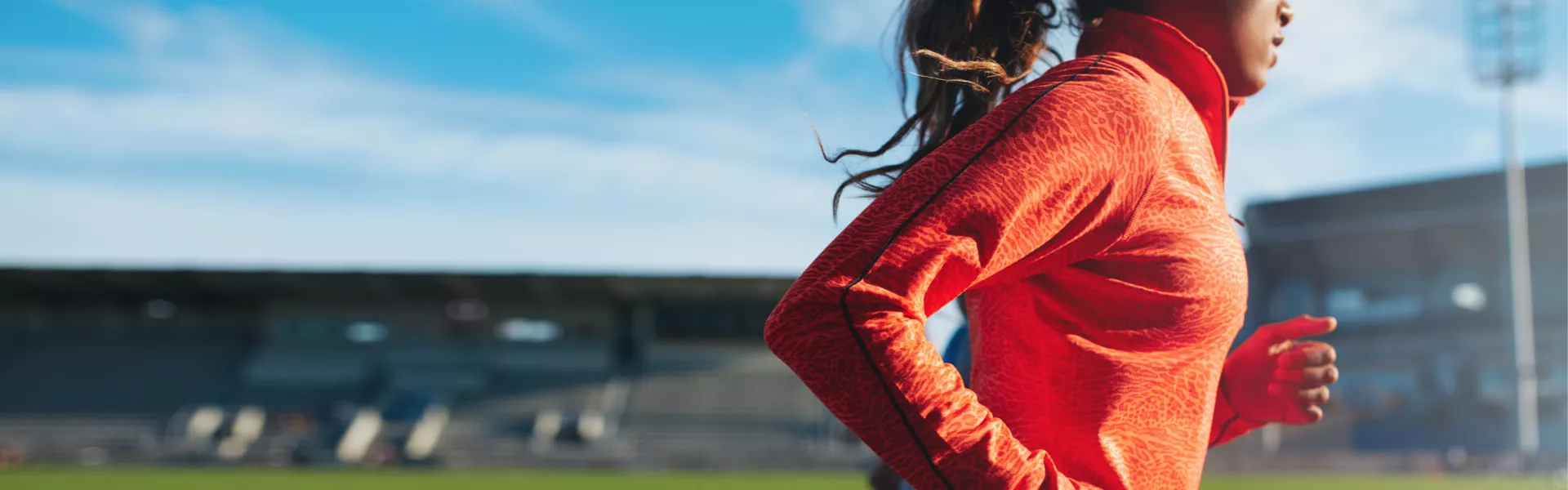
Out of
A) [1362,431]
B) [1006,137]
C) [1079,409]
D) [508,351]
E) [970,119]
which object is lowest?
[1362,431]

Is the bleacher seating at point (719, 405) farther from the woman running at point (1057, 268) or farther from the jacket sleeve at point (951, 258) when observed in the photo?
the jacket sleeve at point (951, 258)

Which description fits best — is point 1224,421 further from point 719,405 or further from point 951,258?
point 719,405

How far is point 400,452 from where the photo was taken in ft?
90.6

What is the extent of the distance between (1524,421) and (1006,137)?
90.2 ft

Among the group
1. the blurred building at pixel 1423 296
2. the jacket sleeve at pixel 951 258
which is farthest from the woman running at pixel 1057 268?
the blurred building at pixel 1423 296

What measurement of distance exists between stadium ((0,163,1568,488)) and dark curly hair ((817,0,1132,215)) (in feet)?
79.6

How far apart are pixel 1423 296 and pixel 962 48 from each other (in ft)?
122

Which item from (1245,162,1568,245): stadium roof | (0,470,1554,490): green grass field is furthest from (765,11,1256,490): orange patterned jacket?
(1245,162,1568,245): stadium roof

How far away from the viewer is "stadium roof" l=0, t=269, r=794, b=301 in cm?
3494

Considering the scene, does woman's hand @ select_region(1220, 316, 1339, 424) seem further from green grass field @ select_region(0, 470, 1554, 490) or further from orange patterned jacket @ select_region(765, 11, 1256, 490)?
green grass field @ select_region(0, 470, 1554, 490)

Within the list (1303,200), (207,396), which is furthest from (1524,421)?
(207,396)

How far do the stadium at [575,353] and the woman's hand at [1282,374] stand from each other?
956 inches

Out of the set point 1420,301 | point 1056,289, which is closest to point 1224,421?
point 1056,289

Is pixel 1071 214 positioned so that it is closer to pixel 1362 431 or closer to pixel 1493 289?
pixel 1362 431
